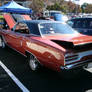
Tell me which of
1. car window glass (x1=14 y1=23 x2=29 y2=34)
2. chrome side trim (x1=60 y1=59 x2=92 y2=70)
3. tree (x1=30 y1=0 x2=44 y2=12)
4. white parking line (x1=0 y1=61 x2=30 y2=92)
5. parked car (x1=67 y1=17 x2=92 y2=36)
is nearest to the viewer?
chrome side trim (x1=60 y1=59 x2=92 y2=70)

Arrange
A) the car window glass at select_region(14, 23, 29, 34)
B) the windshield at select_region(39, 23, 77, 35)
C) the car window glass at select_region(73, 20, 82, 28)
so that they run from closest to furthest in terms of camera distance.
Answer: the windshield at select_region(39, 23, 77, 35), the car window glass at select_region(14, 23, 29, 34), the car window glass at select_region(73, 20, 82, 28)

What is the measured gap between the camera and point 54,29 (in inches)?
195

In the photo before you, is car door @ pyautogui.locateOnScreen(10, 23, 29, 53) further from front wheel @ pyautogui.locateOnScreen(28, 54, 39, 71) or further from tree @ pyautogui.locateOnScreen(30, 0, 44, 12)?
tree @ pyautogui.locateOnScreen(30, 0, 44, 12)

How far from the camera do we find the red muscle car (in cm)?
360

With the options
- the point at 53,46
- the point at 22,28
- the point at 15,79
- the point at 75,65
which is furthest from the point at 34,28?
the point at 75,65

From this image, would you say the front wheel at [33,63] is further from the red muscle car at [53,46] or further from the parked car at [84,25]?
the parked car at [84,25]

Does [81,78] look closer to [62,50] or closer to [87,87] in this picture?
[87,87]

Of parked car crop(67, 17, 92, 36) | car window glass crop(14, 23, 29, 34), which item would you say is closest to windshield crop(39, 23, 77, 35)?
car window glass crop(14, 23, 29, 34)

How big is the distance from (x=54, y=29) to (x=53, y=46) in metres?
1.36

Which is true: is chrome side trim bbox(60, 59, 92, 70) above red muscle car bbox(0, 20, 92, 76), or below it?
below

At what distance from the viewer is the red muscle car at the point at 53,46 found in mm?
3600

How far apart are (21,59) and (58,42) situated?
241 cm

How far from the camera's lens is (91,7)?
72500 mm

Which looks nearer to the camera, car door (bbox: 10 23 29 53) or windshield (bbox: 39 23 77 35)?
windshield (bbox: 39 23 77 35)
